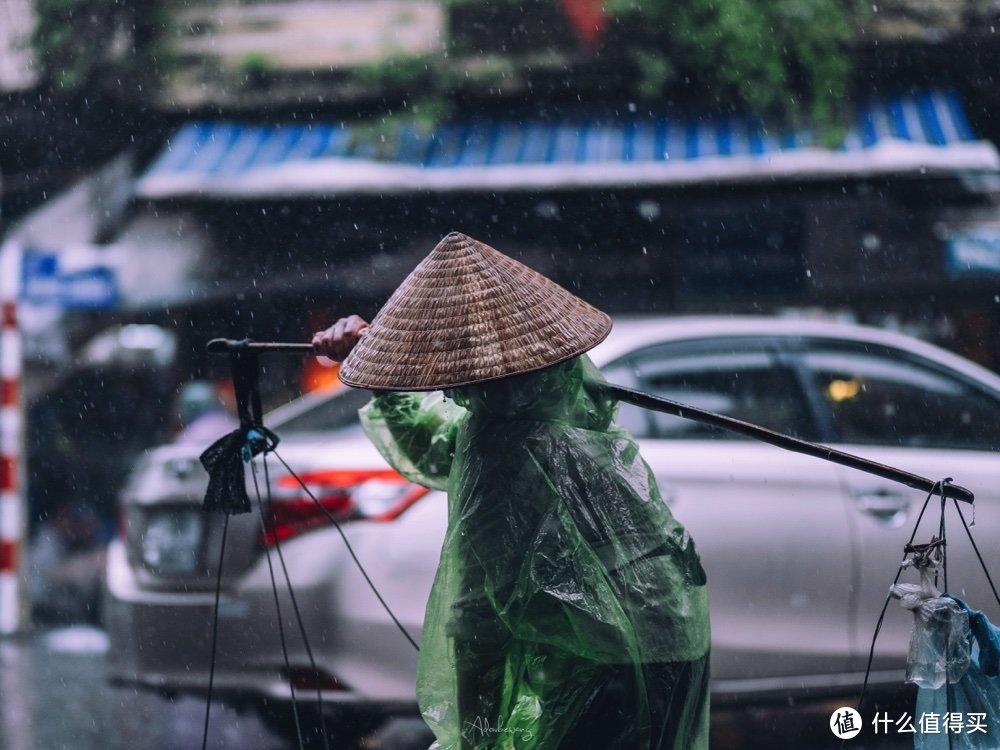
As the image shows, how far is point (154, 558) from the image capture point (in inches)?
159

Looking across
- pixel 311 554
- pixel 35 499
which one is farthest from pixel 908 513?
pixel 35 499

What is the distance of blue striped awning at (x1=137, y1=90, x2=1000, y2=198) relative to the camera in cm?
698

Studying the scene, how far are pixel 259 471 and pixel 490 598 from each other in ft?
6.81

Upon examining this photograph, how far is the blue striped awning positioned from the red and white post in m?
1.44

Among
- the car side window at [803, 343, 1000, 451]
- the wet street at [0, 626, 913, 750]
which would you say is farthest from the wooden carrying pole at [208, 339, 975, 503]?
the wet street at [0, 626, 913, 750]

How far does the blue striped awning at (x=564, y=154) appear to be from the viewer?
6.98 m

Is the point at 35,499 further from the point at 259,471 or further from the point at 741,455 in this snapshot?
the point at 741,455

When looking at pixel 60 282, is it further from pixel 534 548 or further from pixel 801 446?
pixel 801 446

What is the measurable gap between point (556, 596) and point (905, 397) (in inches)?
128

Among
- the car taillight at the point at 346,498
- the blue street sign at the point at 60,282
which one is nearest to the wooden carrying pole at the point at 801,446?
the car taillight at the point at 346,498

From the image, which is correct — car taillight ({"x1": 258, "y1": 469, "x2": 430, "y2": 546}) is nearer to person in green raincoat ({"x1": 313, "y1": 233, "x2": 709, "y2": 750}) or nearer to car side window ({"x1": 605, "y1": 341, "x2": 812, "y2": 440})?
car side window ({"x1": 605, "y1": 341, "x2": 812, "y2": 440})

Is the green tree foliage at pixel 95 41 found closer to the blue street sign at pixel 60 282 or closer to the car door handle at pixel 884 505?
the blue street sign at pixel 60 282

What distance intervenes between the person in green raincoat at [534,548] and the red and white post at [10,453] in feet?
14.8

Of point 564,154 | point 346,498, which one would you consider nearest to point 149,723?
point 346,498
